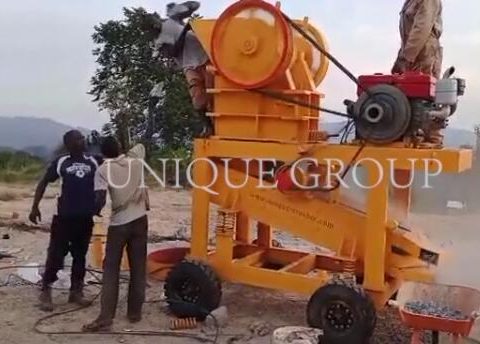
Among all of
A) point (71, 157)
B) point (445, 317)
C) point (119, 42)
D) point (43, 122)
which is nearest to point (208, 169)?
point (71, 157)

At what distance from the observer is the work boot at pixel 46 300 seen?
7.31 metres

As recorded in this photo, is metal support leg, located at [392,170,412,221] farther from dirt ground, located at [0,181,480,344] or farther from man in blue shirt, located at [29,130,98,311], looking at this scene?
man in blue shirt, located at [29,130,98,311]

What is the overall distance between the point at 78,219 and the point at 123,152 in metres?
0.99

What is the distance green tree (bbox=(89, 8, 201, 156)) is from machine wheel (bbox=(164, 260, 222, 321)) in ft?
40.0

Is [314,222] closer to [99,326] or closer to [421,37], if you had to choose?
[421,37]

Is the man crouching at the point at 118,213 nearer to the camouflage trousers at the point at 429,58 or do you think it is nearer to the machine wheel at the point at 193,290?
the machine wheel at the point at 193,290

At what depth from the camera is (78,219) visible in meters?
7.48

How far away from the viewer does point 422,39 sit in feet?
22.1

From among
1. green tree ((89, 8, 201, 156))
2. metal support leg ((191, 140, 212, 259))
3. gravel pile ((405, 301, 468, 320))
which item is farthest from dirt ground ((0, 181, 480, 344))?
green tree ((89, 8, 201, 156))

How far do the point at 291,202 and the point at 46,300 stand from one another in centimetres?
264

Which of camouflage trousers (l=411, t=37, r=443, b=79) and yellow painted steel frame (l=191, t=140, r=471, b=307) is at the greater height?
camouflage trousers (l=411, t=37, r=443, b=79)

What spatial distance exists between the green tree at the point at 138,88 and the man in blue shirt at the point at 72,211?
38.4ft

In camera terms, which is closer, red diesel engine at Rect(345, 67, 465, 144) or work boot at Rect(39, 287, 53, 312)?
red diesel engine at Rect(345, 67, 465, 144)

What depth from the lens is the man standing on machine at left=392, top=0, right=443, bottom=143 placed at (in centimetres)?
672
